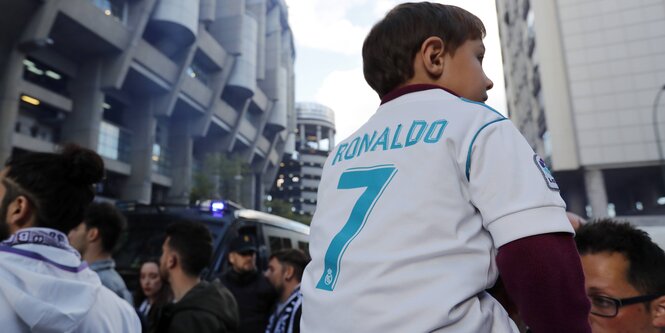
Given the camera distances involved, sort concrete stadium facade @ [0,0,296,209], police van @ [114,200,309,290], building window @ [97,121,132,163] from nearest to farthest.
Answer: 1. police van @ [114,200,309,290]
2. concrete stadium facade @ [0,0,296,209]
3. building window @ [97,121,132,163]

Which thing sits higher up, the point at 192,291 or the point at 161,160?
the point at 161,160

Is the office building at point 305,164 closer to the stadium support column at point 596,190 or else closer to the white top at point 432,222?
the stadium support column at point 596,190

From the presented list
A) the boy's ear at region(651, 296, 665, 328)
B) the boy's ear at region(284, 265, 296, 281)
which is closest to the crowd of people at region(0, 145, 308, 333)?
the boy's ear at region(284, 265, 296, 281)

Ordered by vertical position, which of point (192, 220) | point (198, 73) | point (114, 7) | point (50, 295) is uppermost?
point (114, 7)

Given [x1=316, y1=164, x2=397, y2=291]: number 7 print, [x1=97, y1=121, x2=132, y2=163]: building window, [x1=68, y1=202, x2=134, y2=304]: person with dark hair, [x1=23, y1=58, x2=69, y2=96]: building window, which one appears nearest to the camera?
[x1=316, y1=164, x2=397, y2=291]: number 7 print

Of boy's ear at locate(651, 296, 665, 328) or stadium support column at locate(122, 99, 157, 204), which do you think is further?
stadium support column at locate(122, 99, 157, 204)

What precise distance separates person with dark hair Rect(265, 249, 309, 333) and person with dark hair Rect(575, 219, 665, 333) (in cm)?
284

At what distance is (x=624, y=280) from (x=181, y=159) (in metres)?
40.3

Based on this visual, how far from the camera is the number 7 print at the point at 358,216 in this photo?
1187mm

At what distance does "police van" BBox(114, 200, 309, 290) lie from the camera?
574 cm

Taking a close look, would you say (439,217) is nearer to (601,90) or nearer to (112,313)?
(112,313)

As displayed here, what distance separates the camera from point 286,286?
4984 millimetres

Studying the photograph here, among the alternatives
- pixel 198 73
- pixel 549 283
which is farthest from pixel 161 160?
pixel 549 283

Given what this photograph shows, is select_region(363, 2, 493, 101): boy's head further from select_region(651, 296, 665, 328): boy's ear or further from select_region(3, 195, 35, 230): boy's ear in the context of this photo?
select_region(3, 195, 35, 230): boy's ear
